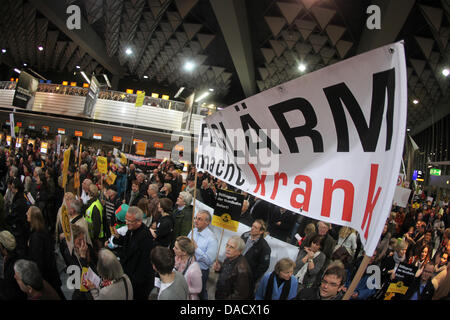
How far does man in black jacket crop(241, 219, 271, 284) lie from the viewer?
11.3 feet

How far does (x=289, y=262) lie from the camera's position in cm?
283

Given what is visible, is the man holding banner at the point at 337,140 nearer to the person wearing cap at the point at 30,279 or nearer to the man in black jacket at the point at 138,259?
the man in black jacket at the point at 138,259

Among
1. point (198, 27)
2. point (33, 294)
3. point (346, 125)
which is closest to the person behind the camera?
point (346, 125)

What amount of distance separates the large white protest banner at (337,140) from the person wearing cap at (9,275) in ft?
7.88

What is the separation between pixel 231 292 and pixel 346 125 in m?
1.87

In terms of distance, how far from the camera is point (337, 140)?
6.08 ft

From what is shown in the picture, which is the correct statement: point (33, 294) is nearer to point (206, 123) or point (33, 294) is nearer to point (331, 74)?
point (206, 123)

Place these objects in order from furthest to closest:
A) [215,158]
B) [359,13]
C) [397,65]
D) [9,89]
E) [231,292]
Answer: [9,89]
[359,13]
[215,158]
[231,292]
[397,65]

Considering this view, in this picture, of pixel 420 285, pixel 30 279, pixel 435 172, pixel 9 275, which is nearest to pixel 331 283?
pixel 420 285

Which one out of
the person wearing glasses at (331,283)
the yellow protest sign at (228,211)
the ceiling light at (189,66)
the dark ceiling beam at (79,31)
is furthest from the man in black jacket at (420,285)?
the ceiling light at (189,66)

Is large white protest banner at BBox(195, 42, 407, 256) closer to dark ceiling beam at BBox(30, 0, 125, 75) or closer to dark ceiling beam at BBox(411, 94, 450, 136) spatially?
dark ceiling beam at BBox(30, 0, 125, 75)

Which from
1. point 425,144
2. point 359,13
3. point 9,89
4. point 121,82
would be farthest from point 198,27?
point 425,144

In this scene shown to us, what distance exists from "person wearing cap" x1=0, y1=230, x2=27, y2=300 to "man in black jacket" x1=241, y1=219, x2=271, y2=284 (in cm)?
234

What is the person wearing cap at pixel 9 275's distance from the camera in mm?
2652
